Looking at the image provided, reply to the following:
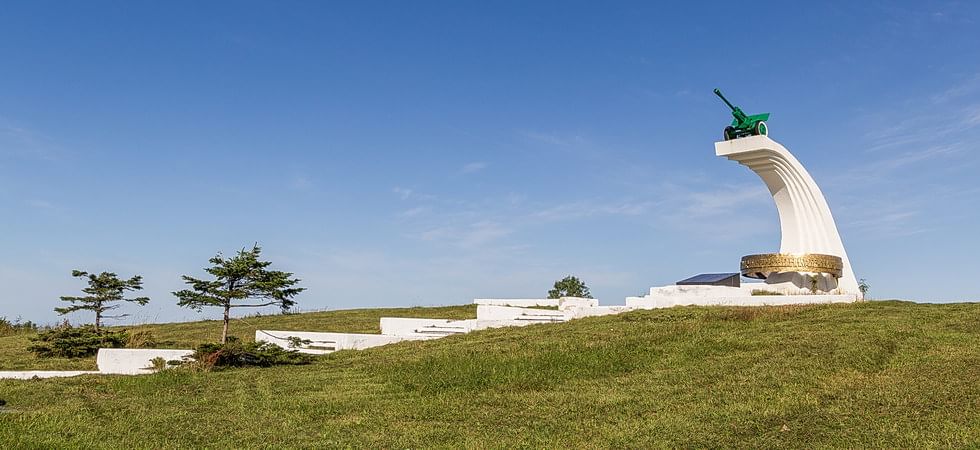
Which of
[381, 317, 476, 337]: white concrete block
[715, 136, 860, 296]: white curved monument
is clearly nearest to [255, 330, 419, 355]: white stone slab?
[381, 317, 476, 337]: white concrete block

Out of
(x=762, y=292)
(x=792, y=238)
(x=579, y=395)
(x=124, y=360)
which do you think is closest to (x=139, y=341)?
(x=124, y=360)

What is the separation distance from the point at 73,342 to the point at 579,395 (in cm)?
1398

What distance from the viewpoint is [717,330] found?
18.3 m

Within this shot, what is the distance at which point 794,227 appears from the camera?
103 feet

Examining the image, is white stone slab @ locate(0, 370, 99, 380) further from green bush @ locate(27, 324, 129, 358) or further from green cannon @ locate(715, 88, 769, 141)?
green cannon @ locate(715, 88, 769, 141)

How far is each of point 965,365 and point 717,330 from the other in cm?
607

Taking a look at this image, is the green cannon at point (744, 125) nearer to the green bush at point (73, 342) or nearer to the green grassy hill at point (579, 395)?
the green grassy hill at point (579, 395)

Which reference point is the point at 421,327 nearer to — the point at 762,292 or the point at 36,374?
the point at 36,374

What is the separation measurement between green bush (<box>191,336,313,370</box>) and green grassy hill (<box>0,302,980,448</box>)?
0.60 meters

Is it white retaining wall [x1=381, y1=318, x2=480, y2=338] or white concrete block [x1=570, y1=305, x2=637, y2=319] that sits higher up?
white concrete block [x1=570, y1=305, x2=637, y2=319]

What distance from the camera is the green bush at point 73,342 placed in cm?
1889

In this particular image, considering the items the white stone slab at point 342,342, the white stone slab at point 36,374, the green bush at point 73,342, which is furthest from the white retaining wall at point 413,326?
the white stone slab at point 36,374

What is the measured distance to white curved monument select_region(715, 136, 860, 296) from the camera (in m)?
29.4

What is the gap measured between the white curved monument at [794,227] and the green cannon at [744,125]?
20.7 inches
